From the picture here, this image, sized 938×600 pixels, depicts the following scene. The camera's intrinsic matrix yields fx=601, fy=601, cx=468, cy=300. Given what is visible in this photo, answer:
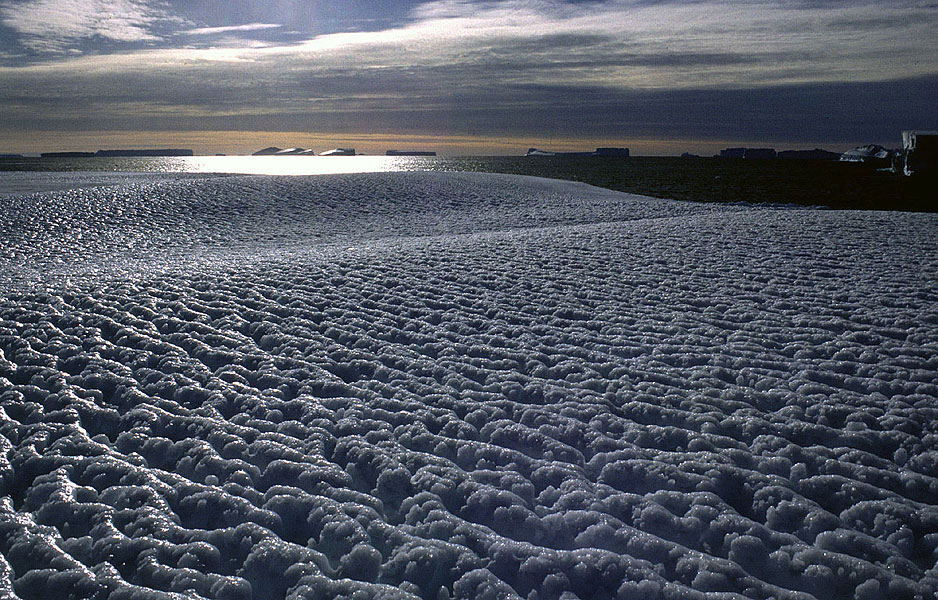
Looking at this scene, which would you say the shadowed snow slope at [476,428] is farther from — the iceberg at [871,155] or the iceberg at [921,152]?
the iceberg at [871,155]

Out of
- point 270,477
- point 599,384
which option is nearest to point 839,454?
point 599,384

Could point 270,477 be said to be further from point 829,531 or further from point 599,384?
point 829,531

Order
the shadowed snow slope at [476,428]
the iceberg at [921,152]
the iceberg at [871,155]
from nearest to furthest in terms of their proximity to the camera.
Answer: the shadowed snow slope at [476,428], the iceberg at [921,152], the iceberg at [871,155]

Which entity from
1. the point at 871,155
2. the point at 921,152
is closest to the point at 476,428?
the point at 921,152

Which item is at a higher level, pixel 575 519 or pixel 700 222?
pixel 700 222

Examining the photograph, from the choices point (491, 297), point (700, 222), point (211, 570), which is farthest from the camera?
point (700, 222)

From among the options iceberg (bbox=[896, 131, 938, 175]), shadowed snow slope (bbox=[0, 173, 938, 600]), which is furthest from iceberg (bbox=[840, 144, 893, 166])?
shadowed snow slope (bbox=[0, 173, 938, 600])

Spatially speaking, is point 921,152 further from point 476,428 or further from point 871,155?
point 871,155

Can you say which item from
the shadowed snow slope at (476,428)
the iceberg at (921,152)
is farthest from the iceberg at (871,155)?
the shadowed snow slope at (476,428)
